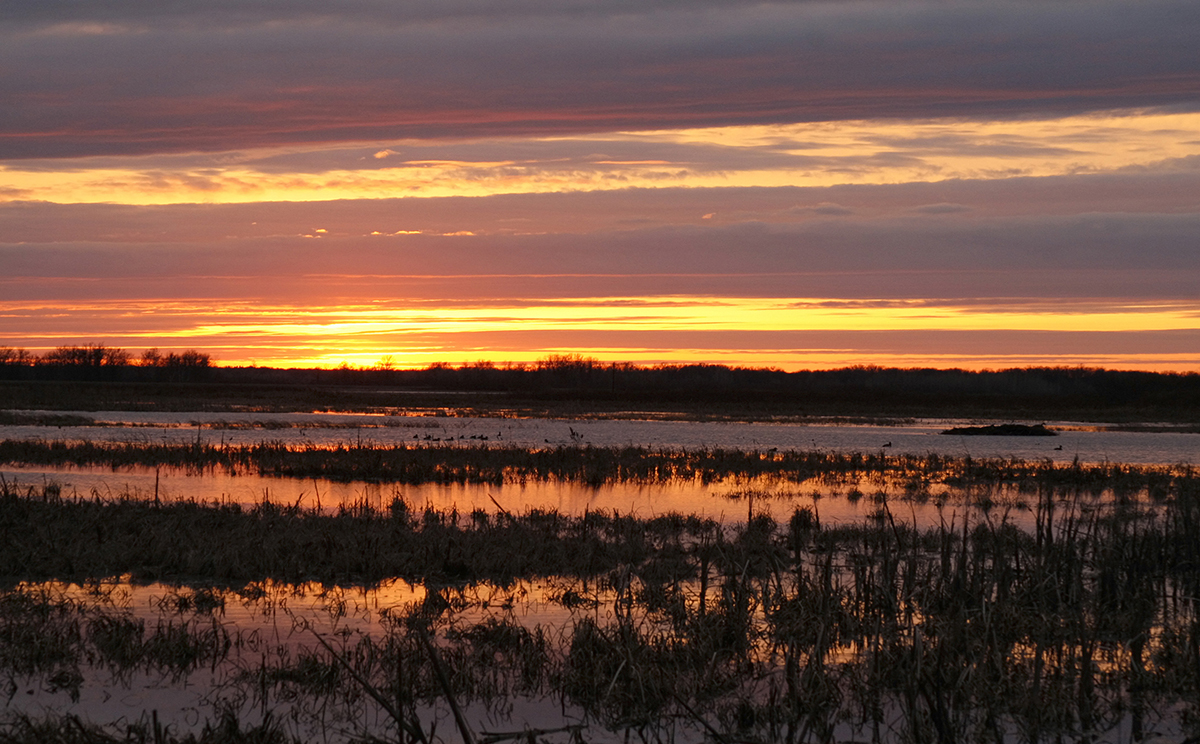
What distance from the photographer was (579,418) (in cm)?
6375

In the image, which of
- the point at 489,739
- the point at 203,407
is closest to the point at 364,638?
the point at 489,739

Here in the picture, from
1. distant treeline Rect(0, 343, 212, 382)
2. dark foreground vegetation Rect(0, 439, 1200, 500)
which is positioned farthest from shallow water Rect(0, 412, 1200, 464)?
distant treeline Rect(0, 343, 212, 382)

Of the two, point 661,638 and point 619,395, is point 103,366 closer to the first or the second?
point 619,395

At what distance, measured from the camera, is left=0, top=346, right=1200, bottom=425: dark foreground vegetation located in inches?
3041

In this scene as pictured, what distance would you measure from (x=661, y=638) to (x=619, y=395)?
108046 mm

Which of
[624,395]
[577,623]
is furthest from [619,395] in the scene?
[577,623]

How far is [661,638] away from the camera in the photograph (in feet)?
30.7

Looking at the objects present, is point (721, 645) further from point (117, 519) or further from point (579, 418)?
point (579, 418)

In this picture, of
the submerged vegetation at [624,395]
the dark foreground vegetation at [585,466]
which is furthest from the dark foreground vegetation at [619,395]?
the dark foreground vegetation at [585,466]

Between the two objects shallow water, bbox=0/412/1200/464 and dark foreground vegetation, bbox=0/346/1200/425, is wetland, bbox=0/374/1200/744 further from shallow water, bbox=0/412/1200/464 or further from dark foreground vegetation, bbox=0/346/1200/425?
dark foreground vegetation, bbox=0/346/1200/425

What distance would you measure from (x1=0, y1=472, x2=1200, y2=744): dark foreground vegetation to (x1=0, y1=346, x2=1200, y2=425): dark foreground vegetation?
184 feet

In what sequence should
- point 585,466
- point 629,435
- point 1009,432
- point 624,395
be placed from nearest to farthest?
1. point 585,466
2. point 629,435
3. point 1009,432
4. point 624,395

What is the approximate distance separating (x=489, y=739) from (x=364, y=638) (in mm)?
3344

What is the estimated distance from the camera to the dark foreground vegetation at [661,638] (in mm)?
7848
